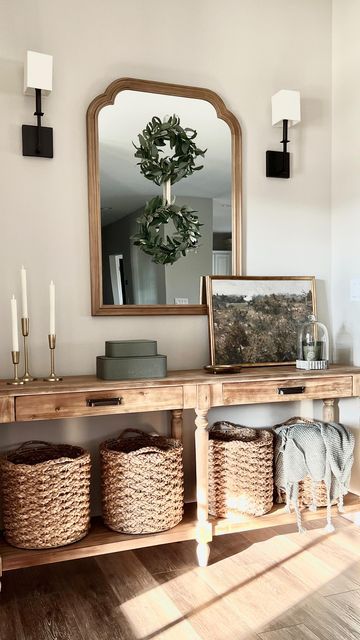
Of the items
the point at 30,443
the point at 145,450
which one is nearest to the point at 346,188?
the point at 145,450

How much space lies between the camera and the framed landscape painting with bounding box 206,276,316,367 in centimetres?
285

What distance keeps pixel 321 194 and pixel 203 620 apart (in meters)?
2.14

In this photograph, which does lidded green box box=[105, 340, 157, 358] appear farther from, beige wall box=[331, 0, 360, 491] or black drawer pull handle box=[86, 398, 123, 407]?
beige wall box=[331, 0, 360, 491]

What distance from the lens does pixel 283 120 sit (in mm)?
2930

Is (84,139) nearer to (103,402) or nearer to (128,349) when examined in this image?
(128,349)

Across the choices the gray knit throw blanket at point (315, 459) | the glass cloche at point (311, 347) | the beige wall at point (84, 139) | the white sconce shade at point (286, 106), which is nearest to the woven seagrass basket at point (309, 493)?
the gray knit throw blanket at point (315, 459)

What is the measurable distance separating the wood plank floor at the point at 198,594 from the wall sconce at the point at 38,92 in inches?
69.3

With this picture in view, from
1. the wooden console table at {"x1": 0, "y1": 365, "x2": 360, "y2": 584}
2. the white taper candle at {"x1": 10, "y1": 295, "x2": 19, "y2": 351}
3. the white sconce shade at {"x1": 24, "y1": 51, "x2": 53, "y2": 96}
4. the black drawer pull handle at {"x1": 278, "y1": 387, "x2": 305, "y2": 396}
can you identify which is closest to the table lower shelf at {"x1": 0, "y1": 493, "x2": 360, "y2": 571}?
the wooden console table at {"x1": 0, "y1": 365, "x2": 360, "y2": 584}

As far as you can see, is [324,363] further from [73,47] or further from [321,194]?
[73,47]

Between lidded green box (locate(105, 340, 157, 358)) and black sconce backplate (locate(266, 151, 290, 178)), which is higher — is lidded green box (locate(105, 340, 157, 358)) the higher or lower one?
the lower one

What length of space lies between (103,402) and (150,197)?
1025 mm

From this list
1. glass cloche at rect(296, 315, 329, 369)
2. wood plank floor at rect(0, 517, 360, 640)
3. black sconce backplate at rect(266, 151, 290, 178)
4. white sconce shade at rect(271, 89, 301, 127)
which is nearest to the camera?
wood plank floor at rect(0, 517, 360, 640)

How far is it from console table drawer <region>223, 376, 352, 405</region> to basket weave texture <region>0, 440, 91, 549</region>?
68cm

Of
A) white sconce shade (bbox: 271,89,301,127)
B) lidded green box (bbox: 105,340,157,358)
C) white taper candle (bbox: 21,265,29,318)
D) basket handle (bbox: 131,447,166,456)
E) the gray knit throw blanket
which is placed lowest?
the gray knit throw blanket
